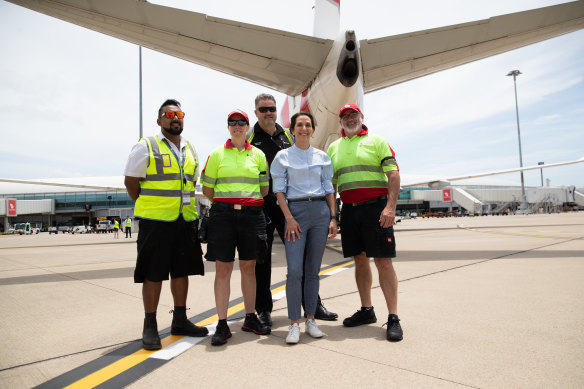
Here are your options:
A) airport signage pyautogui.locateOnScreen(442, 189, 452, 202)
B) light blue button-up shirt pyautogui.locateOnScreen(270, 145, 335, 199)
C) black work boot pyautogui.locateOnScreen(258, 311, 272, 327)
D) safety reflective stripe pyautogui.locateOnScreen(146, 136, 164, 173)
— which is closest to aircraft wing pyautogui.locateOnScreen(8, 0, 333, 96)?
safety reflective stripe pyautogui.locateOnScreen(146, 136, 164, 173)

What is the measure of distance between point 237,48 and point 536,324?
20.3ft

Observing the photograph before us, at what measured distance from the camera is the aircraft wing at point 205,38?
516 cm

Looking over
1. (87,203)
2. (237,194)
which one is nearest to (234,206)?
(237,194)

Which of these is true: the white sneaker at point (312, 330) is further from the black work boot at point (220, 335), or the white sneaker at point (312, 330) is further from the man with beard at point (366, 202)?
the black work boot at point (220, 335)

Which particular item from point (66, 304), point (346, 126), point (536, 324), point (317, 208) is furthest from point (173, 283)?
point (536, 324)

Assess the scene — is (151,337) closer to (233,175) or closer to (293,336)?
(293,336)

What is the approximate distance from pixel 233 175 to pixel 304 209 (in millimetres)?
721

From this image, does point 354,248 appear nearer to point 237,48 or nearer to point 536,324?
point 536,324

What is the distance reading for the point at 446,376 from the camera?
202cm

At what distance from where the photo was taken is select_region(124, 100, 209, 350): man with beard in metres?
2.92

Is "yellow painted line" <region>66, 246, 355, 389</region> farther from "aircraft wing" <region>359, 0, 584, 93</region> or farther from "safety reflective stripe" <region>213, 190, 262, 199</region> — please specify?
"aircraft wing" <region>359, 0, 584, 93</region>

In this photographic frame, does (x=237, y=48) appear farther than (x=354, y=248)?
Yes

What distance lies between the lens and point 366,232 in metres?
3.20

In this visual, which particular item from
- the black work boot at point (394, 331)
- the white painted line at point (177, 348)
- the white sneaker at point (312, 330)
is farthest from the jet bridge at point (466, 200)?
the white painted line at point (177, 348)
